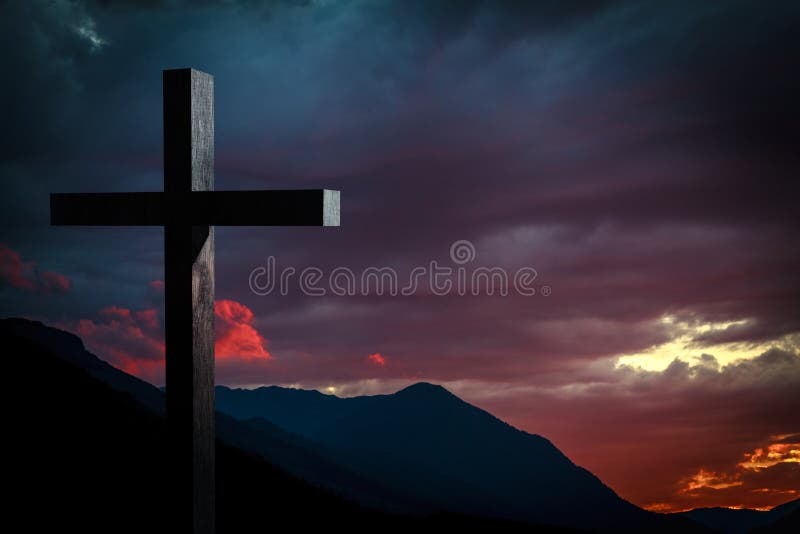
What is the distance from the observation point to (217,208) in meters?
5.57

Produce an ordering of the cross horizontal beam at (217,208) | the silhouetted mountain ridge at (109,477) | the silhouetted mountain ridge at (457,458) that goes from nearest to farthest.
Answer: the cross horizontal beam at (217,208) < the silhouetted mountain ridge at (109,477) < the silhouetted mountain ridge at (457,458)

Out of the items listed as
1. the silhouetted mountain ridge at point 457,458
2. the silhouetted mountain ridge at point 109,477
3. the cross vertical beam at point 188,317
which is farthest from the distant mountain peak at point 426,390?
the cross vertical beam at point 188,317

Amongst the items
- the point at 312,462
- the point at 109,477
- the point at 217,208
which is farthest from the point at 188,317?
the point at 312,462

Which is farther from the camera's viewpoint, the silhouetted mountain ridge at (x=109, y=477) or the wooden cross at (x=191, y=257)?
the silhouetted mountain ridge at (x=109, y=477)

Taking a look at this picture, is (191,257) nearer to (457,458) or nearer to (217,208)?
(217,208)

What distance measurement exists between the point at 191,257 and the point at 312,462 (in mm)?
42581

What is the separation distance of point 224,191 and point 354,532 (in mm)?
7362

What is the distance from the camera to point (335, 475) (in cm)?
4553

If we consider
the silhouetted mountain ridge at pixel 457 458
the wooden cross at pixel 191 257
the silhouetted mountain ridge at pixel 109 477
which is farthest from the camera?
the silhouetted mountain ridge at pixel 457 458

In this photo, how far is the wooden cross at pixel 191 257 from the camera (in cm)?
555

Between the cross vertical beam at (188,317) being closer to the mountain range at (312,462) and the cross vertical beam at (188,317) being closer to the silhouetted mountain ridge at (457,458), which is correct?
the mountain range at (312,462)

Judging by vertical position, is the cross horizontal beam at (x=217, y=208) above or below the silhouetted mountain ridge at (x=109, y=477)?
above

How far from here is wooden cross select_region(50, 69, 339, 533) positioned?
5553 mm

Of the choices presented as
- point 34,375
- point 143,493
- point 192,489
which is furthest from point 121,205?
point 34,375
